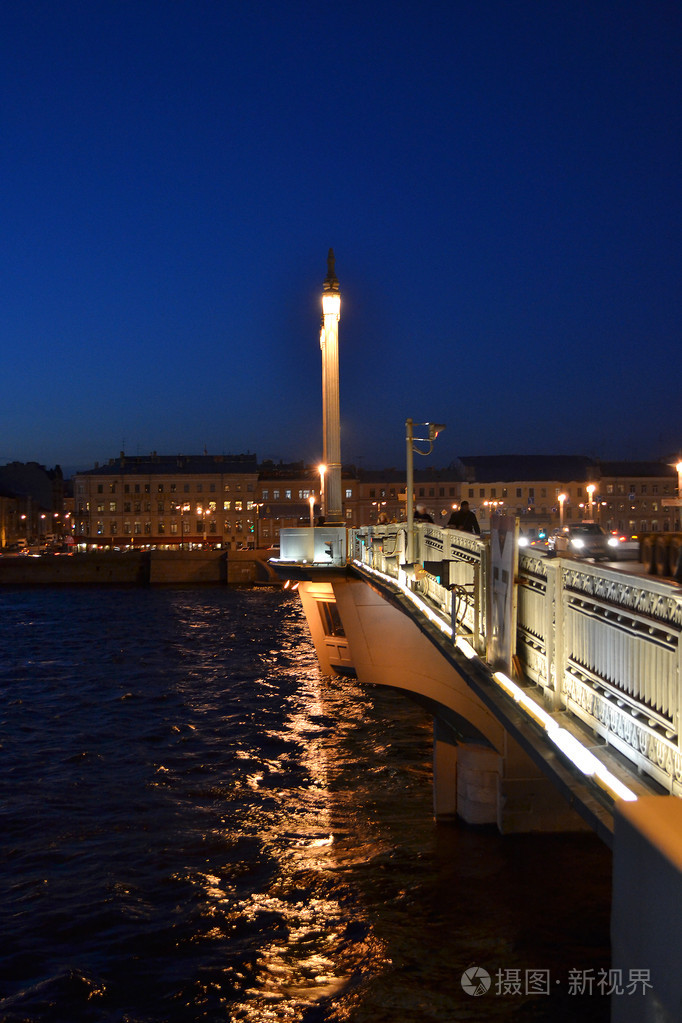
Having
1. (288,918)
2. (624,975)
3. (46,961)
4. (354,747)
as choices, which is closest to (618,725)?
(624,975)

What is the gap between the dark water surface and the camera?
8.46 metres

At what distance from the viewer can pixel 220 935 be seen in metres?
9.77

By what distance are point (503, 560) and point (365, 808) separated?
8.45 meters

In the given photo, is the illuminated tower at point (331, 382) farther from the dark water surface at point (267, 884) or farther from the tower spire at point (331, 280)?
the dark water surface at point (267, 884)

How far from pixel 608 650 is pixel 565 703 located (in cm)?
92

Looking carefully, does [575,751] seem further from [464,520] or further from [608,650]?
[464,520]

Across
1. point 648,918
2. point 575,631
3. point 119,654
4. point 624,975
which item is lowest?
point 119,654

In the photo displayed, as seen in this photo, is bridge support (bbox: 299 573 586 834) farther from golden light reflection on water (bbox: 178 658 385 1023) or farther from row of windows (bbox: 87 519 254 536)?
row of windows (bbox: 87 519 254 536)

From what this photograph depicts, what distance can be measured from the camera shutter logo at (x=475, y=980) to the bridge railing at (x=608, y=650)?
11.3ft

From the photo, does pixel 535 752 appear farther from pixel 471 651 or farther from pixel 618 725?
pixel 471 651

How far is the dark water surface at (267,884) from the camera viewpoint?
27.8 ft

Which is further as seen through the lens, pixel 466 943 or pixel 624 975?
pixel 466 943

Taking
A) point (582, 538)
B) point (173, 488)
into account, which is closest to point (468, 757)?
point (582, 538)

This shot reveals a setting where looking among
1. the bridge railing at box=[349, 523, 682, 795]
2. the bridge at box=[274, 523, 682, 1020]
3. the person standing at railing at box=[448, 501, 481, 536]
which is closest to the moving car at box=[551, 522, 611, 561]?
the person standing at railing at box=[448, 501, 481, 536]
